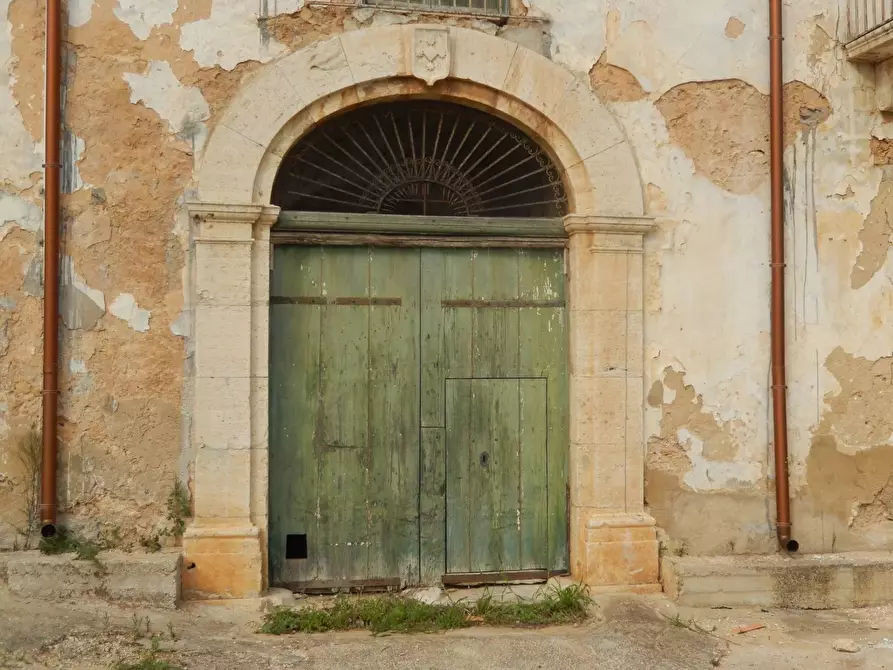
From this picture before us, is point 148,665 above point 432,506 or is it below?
below

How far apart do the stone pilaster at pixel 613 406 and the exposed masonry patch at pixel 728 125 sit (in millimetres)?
603

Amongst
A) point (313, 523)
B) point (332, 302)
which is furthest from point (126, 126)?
point (313, 523)

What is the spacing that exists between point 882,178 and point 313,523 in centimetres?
416

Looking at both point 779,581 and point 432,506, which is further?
point 432,506

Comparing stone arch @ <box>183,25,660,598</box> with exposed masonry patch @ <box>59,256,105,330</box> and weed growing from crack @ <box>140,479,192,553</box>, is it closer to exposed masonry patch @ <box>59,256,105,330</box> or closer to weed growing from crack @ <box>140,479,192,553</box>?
weed growing from crack @ <box>140,479,192,553</box>

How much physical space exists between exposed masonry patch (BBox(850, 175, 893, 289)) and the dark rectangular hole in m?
3.77

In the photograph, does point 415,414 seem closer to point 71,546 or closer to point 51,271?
point 71,546

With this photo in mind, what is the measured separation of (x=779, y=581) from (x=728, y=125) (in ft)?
9.09

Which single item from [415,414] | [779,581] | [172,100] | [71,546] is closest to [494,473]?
[415,414]

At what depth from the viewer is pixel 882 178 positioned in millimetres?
5734

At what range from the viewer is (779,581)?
534cm

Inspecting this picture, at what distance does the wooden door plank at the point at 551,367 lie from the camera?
5613 millimetres

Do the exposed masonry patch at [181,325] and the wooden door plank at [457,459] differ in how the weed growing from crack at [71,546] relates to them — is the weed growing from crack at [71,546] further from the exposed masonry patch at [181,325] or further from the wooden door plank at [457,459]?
the wooden door plank at [457,459]

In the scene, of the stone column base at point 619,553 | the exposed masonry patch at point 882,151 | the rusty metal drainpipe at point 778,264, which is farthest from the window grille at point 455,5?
the stone column base at point 619,553
